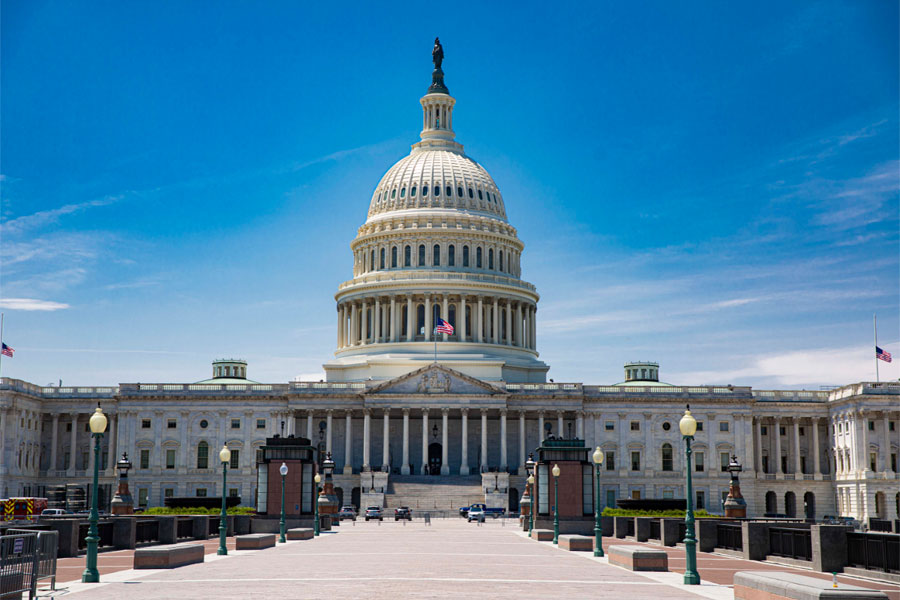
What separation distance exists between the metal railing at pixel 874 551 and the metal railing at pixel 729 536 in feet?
27.5

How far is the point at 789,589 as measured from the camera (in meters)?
23.3

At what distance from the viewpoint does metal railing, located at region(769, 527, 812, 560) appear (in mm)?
39312

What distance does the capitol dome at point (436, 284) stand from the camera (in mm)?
131250

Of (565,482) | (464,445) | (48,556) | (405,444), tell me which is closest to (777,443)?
(464,445)

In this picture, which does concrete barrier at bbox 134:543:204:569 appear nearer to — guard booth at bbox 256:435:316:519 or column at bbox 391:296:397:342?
guard booth at bbox 256:435:316:519

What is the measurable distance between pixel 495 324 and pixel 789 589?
112648 millimetres

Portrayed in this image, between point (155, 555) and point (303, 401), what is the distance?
84.8 m

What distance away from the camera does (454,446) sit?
12281 cm

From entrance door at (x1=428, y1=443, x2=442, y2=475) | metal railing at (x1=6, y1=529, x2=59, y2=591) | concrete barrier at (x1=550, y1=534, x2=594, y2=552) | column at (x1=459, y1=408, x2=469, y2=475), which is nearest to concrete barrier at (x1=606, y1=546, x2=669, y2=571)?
concrete barrier at (x1=550, y1=534, x2=594, y2=552)

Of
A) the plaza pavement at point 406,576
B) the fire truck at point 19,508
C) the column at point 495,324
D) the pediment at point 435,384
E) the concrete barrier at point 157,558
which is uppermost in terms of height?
the column at point 495,324

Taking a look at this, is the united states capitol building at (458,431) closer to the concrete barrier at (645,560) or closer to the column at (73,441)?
the column at (73,441)

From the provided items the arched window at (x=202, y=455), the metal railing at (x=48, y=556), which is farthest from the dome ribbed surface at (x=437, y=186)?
the metal railing at (x=48, y=556)

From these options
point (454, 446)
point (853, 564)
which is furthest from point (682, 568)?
point (454, 446)

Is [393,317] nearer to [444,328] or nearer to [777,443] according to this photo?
[444,328]
